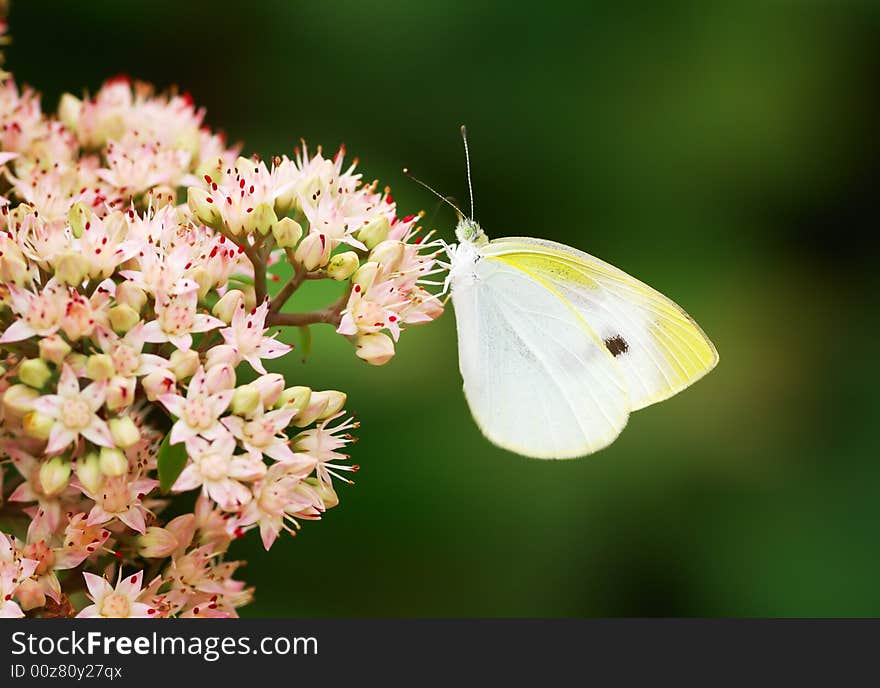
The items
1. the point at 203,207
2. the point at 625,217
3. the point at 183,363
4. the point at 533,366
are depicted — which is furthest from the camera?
the point at 625,217

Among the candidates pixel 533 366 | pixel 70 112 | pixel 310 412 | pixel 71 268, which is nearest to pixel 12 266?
pixel 71 268

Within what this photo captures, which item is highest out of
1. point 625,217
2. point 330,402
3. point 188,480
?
point 625,217

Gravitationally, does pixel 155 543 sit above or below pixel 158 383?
below

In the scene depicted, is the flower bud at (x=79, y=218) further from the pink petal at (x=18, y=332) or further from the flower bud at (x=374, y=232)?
the flower bud at (x=374, y=232)

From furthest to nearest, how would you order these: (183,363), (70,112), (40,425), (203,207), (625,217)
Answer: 1. (625,217)
2. (70,112)
3. (203,207)
4. (183,363)
5. (40,425)

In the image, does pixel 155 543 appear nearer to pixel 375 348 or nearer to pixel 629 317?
pixel 375 348

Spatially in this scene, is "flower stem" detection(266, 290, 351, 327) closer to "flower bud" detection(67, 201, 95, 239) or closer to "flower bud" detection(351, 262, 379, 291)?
"flower bud" detection(351, 262, 379, 291)

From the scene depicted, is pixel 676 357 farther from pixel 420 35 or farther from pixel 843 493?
pixel 420 35
